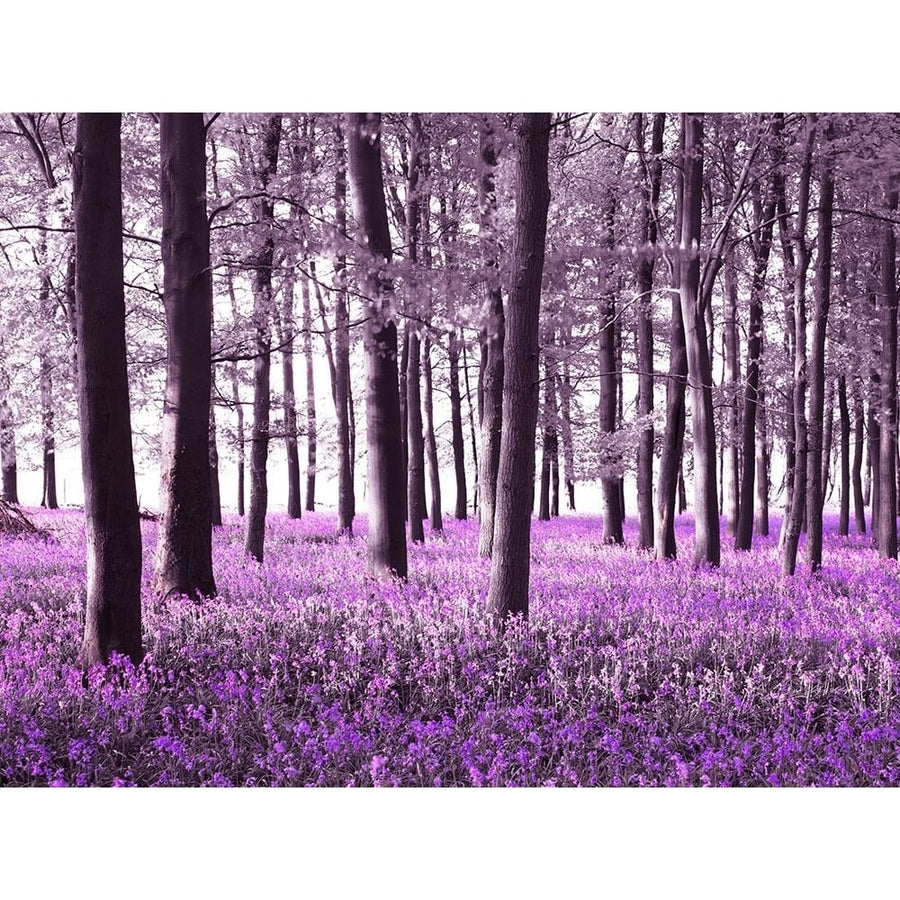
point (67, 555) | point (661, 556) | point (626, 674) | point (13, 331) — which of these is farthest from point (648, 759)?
point (13, 331)

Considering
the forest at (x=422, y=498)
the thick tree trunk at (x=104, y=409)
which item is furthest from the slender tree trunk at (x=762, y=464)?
the thick tree trunk at (x=104, y=409)

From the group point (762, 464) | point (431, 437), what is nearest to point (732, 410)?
point (762, 464)

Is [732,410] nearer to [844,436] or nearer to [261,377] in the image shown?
[844,436]

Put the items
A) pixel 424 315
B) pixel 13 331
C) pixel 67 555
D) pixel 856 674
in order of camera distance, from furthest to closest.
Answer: pixel 13 331 < pixel 67 555 < pixel 424 315 < pixel 856 674

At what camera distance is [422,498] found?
15.0 m

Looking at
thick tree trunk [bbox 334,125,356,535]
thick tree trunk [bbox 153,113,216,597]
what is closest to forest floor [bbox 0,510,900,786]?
thick tree trunk [bbox 153,113,216,597]

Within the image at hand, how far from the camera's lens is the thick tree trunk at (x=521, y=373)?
639 cm

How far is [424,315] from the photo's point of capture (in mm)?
7039

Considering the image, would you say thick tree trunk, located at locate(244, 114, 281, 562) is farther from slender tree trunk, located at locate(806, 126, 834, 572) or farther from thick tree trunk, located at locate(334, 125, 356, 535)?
slender tree trunk, located at locate(806, 126, 834, 572)

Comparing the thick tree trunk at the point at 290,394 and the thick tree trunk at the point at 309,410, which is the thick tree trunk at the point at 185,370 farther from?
the thick tree trunk at the point at 309,410
